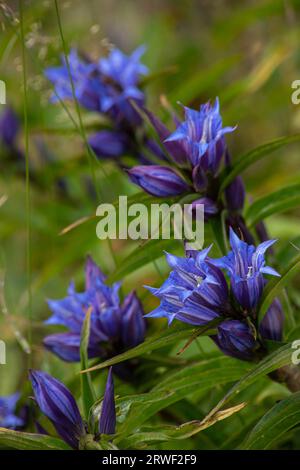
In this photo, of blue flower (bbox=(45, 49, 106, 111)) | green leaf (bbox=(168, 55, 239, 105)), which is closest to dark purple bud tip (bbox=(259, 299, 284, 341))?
blue flower (bbox=(45, 49, 106, 111))

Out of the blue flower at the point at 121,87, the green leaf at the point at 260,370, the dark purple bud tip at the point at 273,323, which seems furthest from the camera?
the blue flower at the point at 121,87

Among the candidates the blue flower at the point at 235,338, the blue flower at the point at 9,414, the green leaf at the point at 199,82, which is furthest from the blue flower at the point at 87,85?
the blue flower at the point at 235,338

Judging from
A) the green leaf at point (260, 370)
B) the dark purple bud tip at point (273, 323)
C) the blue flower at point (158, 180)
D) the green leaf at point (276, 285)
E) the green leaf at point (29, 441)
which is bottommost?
the green leaf at point (29, 441)

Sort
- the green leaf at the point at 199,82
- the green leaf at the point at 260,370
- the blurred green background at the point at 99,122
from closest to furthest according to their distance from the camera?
the green leaf at the point at 260,370, the blurred green background at the point at 99,122, the green leaf at the point at 199,82

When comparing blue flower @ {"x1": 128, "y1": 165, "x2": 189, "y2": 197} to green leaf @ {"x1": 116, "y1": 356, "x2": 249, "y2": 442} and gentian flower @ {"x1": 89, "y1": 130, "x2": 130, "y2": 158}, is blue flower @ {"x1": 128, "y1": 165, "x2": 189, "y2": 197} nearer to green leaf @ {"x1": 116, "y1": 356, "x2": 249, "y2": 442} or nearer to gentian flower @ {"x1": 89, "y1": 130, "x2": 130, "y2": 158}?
green leaf @ {"x1": 116, "y1": 356, "x2": 249, "y2": 442}

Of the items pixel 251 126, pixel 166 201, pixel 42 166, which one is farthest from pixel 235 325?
pixel 251 126

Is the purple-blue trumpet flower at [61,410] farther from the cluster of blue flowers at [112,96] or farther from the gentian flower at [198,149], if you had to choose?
the cluster of blue flowers at [112,96]

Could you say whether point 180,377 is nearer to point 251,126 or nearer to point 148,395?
point 148,395

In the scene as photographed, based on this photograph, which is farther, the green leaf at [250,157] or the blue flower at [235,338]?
the green leaf at [250,157]
